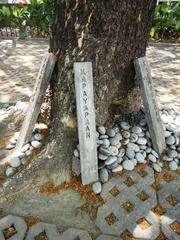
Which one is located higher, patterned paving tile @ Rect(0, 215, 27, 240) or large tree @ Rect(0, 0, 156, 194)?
large tree @ Rect(0, 0, 156, 194)

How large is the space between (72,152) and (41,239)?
84cm

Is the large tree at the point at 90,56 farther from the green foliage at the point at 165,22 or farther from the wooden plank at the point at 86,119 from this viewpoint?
the green foliage at the point at 165,22

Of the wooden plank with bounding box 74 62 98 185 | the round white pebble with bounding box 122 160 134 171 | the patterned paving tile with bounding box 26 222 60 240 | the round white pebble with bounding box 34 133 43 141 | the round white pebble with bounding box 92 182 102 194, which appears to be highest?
the wooden plank with bounding box 74 62 98 185

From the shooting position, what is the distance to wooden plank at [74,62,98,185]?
8.18ft

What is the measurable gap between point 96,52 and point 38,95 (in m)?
0.71

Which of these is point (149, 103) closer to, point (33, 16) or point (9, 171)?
point (9, 171)

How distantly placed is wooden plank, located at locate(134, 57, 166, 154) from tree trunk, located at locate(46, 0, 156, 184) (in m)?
0.12

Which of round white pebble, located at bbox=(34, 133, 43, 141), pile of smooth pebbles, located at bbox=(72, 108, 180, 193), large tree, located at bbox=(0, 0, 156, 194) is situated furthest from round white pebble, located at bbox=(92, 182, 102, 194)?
round white pebble, located at bbox=(34, 133, 43, 141)

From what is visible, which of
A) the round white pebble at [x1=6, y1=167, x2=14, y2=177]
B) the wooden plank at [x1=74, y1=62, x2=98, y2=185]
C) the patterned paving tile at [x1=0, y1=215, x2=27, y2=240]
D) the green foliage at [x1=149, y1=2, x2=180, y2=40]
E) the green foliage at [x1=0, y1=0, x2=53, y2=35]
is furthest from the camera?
the green foliage at [x1=0, y1=0, x2=53, y2=35]

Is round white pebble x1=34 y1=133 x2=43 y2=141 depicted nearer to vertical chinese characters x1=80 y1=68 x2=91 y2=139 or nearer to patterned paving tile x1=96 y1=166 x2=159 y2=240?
vertical chinese characters x1=80 y1=68 x2=91 y2=139

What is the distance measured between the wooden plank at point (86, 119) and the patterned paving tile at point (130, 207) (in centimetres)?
25

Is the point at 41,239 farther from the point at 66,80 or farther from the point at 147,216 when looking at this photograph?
the point at 66,80

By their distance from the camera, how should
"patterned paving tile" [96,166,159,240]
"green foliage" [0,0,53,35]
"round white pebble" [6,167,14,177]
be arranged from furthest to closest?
1. "green foliage" [0,0,53,35]
2. "round white pebble" [6,167,14,177]
3. "patterned paving tile" [96,166,159,240]

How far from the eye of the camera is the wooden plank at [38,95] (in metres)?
2.64
